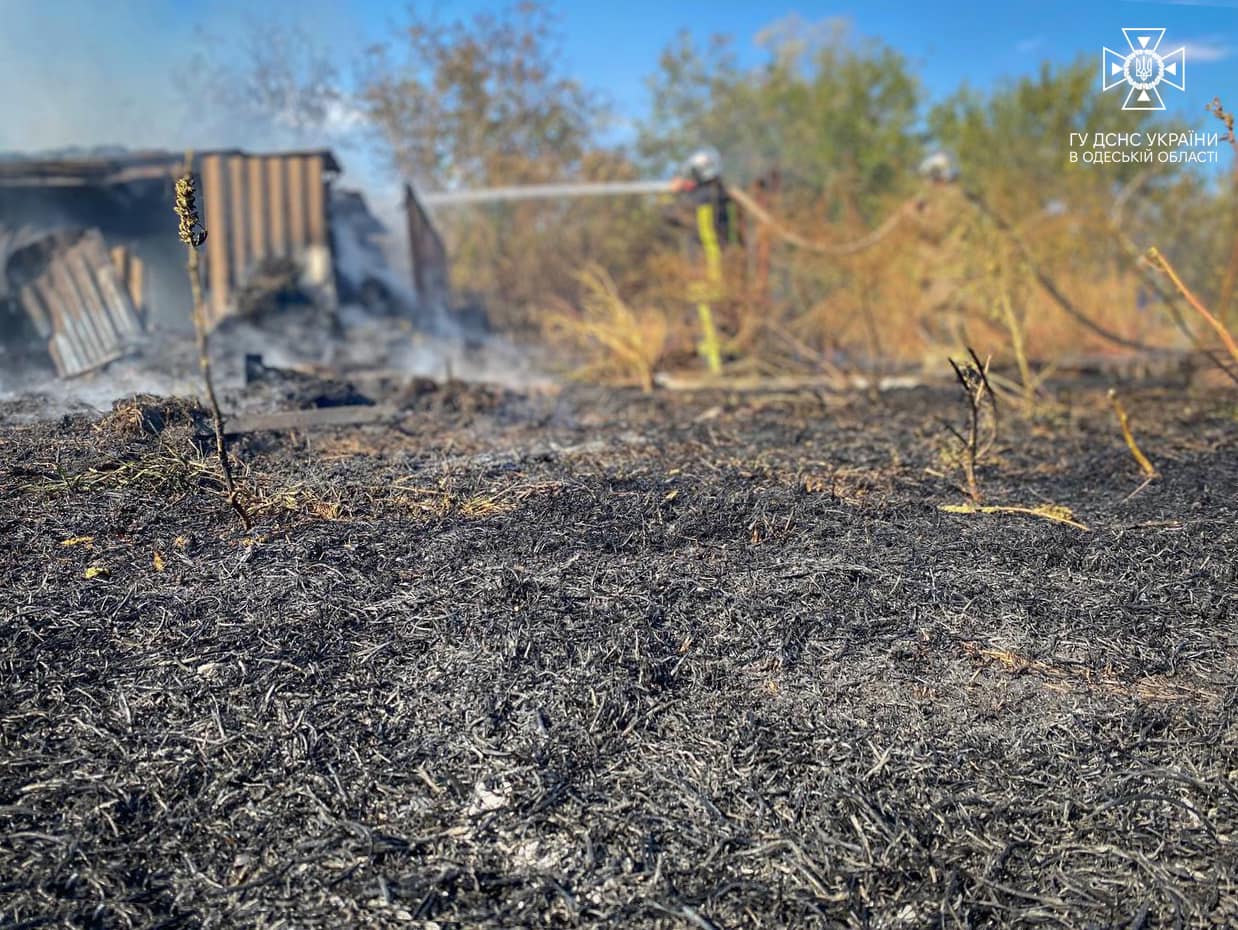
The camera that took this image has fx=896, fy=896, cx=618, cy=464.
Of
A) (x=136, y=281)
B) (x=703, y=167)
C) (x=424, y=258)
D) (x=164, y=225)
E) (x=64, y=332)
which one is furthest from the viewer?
(x=424, y=258)

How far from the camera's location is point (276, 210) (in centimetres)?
997

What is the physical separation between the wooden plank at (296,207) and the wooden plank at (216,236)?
0.69 metres

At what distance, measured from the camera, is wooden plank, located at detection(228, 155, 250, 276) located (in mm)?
9859

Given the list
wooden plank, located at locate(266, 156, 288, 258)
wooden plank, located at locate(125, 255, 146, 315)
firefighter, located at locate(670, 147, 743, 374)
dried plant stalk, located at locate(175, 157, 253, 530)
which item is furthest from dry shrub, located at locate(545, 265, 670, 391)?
dried plant stalk, located at locate(175, 157, 253, 530)

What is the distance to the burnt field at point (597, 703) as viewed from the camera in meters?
1.92

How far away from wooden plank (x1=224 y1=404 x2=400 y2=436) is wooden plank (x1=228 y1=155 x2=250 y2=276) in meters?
4.94

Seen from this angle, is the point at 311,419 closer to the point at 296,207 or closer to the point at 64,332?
the point at 64,332

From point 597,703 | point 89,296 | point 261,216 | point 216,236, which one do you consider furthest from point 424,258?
point 597,703

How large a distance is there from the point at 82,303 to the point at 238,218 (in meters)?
2.26

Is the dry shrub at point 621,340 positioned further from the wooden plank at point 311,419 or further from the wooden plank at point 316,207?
the wooden plank at point 316,207

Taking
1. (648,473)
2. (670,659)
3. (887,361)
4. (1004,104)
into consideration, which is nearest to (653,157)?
(1004,104)

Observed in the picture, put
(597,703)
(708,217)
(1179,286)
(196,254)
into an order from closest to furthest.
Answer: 1. (597,703)
2. (196,254)
3. (1179,286)
4. (708,217)

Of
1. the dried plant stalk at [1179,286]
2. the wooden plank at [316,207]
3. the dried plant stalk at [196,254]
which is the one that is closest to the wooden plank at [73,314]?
the wooden plank at [316,207]

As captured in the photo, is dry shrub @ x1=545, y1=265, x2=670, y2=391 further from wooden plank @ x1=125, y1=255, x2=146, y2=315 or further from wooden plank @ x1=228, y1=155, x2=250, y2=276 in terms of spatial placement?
wooden plank @ x1=125, y1=255, x2=146, y2=315
